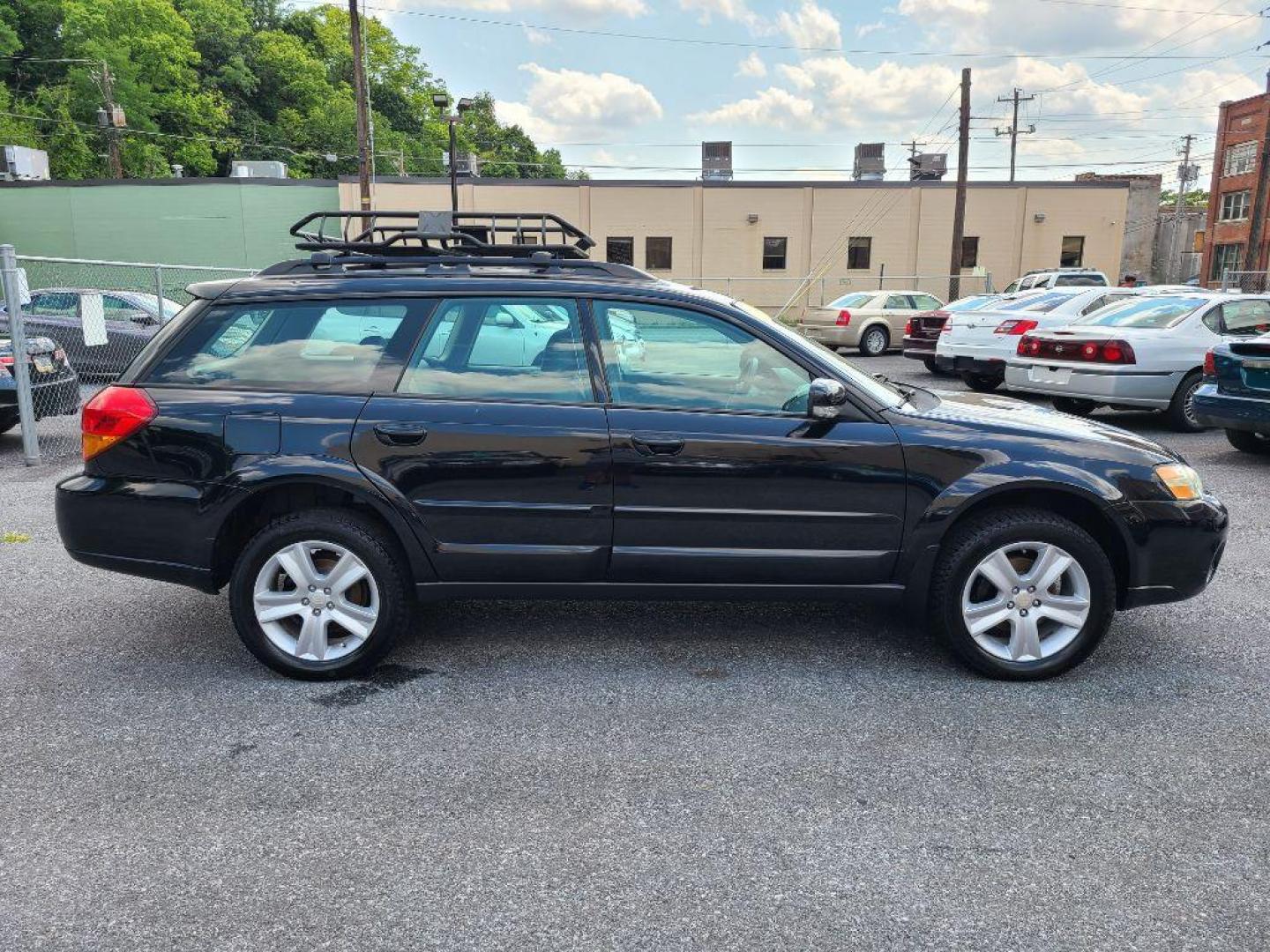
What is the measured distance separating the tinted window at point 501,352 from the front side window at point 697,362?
156 millimetres

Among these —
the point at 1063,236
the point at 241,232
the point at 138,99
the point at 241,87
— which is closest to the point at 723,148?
the point at 1063,236

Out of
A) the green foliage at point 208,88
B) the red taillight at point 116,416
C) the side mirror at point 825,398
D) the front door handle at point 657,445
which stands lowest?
the front door handle at point 657,445

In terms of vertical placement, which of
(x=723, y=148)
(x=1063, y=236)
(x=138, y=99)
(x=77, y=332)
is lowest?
(x=77, y=332)

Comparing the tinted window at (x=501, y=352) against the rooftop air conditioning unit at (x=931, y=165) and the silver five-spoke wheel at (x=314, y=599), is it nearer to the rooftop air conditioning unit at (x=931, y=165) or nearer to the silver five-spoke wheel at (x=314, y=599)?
the silver five-spoke wheel at (x=314, y=599)

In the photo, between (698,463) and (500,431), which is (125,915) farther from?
(698,463)

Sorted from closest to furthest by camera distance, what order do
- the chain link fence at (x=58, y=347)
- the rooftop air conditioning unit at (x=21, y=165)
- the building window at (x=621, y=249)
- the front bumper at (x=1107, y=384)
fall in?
the chain link fence at (x=58, y=347), the front bumper at (x=1107, y=384), the building window at (x=621, y=249), the rooftop air conditioning unit at (x=21, y=165)

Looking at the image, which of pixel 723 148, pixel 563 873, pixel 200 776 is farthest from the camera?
pixel 723 148

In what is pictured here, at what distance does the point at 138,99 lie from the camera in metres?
57.9

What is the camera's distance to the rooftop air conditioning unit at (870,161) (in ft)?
144

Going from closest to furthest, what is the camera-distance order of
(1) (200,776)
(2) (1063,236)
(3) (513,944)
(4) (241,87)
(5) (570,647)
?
(3) (513,944) < (1) (200,776) < (5) (570,647) < (2) (1063,236) < (4) (241,87)

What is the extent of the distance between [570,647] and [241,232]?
3665 cm

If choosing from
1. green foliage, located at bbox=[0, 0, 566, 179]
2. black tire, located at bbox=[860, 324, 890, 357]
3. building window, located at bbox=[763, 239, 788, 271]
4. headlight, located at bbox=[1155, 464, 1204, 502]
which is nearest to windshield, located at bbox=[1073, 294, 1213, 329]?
headlight, located at bbox=[1155, 464, 1204, 502]

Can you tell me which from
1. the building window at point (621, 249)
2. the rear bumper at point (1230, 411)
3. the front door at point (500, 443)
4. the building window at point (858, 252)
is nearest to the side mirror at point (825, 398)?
the front door at point (500, 443)

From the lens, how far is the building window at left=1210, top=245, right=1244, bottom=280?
48.6 metres
